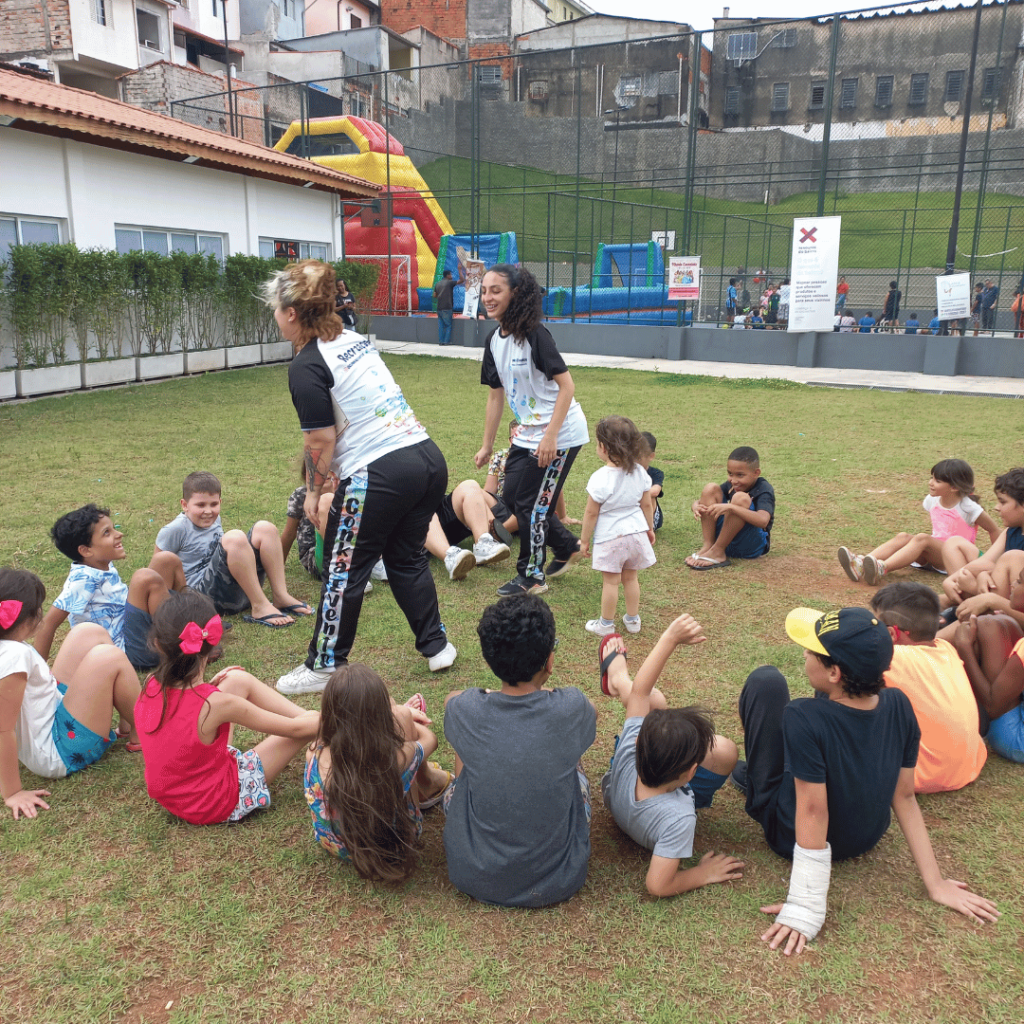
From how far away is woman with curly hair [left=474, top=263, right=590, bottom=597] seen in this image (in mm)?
4516

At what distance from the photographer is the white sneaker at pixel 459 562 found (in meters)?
5.17

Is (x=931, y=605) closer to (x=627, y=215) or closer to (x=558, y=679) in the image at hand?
(x=558, y=679)

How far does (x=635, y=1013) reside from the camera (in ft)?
6.93

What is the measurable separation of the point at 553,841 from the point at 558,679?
152 cm

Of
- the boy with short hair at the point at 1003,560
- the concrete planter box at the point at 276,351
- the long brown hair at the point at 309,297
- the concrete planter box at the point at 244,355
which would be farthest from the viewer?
the concrete planter box at the point at 276,351

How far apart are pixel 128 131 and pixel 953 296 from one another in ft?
44.9

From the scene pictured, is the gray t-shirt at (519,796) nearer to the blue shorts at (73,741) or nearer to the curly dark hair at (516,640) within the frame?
the curly dark hair at (516,640)

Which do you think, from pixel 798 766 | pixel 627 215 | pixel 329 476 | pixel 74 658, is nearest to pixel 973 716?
pixel 798 766

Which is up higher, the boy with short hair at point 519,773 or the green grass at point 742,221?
the green grass at point 742,221

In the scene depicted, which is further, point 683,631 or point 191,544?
point 191,544

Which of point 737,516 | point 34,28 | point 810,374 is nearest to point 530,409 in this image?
point 737,516

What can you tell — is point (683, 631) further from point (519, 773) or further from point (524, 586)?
point (524, 586)

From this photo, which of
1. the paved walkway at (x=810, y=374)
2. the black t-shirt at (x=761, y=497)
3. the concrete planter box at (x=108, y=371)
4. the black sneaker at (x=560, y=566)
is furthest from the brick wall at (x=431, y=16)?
the black sneaker at (x=560, y=566)

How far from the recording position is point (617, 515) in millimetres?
4387
